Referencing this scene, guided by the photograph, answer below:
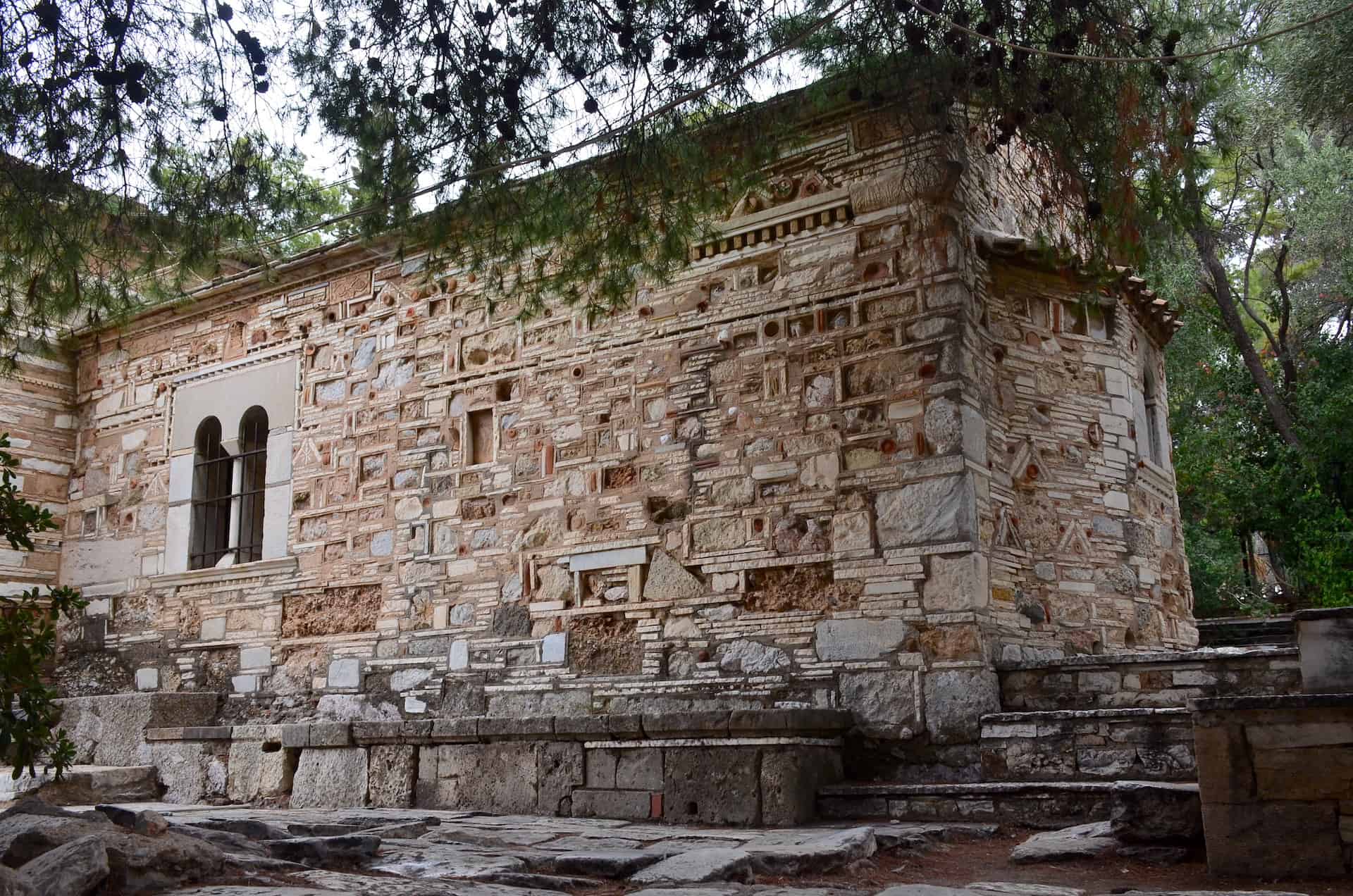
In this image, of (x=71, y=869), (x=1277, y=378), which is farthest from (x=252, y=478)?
(x=1277, y=378)

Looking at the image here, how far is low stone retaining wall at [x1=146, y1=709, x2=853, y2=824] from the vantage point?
6.45 m

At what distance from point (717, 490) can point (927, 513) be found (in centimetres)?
149

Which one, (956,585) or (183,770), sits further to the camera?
(183,770)

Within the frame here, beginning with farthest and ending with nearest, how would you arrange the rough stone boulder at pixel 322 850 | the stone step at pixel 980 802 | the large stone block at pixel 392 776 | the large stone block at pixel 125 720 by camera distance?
the large stone block at pixel 125 720 < the large stone block at pixel 392 776 < the stone step at pixel 980 802 < the rough stone boulder at pixel 322 850

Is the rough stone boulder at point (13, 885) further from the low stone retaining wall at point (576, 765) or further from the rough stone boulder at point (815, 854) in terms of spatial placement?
the low stone retaining wall at point (576, 765)

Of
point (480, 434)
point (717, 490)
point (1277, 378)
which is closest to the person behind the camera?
point (717, 490)

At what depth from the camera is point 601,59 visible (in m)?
5.63

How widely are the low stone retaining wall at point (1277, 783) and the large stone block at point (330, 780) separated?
5.39 meters

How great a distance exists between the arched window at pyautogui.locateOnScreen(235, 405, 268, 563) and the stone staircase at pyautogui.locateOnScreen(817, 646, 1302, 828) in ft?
20.5

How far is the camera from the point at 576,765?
7020 millimetres

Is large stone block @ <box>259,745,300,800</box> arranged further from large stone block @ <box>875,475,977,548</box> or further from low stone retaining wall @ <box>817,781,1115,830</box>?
large stone block @ <box>875,475,977,548</box>

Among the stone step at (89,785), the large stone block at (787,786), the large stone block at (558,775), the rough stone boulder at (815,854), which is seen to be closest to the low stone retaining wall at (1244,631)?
the large stone block at (787,786)

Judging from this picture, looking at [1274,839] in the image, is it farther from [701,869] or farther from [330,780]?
[330,780]

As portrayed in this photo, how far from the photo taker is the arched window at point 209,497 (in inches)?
431
